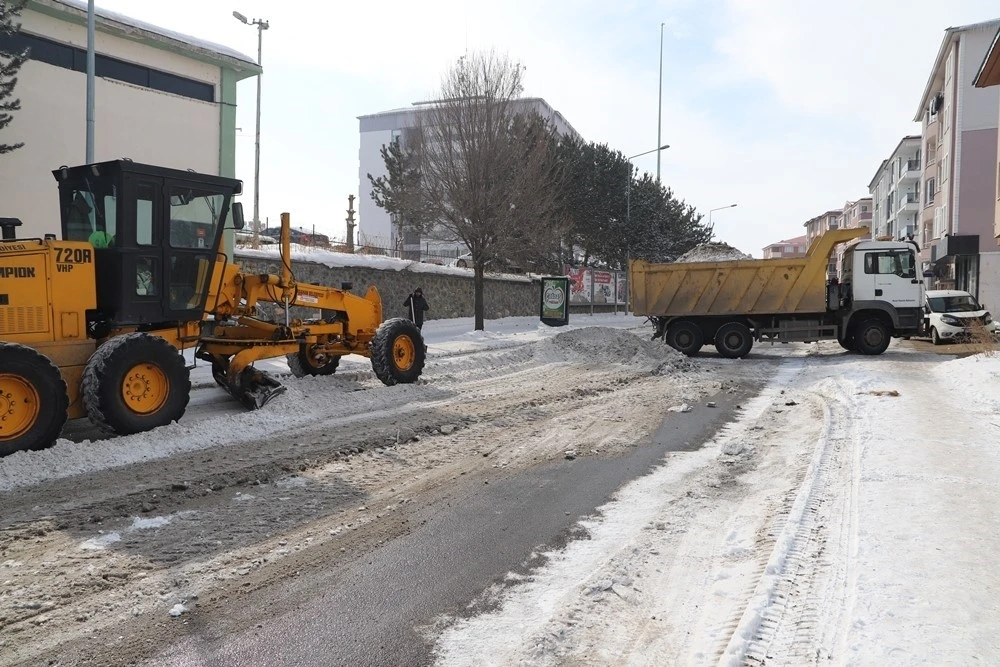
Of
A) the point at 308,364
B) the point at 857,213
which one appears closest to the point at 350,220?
the point at 308,364

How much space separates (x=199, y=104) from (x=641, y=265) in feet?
46.6

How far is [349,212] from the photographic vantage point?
37.5 meters

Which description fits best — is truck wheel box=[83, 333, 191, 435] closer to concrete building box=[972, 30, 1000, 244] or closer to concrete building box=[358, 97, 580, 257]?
concrete building box=[972, 30, 1000, 244]

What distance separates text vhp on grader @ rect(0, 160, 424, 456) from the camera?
6781 mm

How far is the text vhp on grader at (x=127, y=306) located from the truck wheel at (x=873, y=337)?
47.6 feet

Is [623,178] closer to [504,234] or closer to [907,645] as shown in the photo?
[504,234]

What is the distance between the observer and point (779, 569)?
407cm

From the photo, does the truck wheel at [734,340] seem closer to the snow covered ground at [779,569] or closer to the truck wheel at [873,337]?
the truck wheel at [873,337]

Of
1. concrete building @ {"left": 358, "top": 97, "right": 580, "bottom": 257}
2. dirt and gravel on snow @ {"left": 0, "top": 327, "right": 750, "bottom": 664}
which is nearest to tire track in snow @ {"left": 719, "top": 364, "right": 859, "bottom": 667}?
dirt and gravel on snow @ {"left": 0, "top": 327, "right": 750, "bottom": 664}

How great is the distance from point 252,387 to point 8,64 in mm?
13441

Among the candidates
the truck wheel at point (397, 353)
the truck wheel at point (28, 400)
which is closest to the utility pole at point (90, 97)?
the truck wheel at point (397, 353)

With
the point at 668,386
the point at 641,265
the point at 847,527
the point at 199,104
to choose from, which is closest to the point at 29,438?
the point at 847,527

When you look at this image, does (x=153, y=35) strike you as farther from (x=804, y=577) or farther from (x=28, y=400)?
(x=804, y=577)

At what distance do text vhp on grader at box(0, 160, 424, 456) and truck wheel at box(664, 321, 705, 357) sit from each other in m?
11.9
